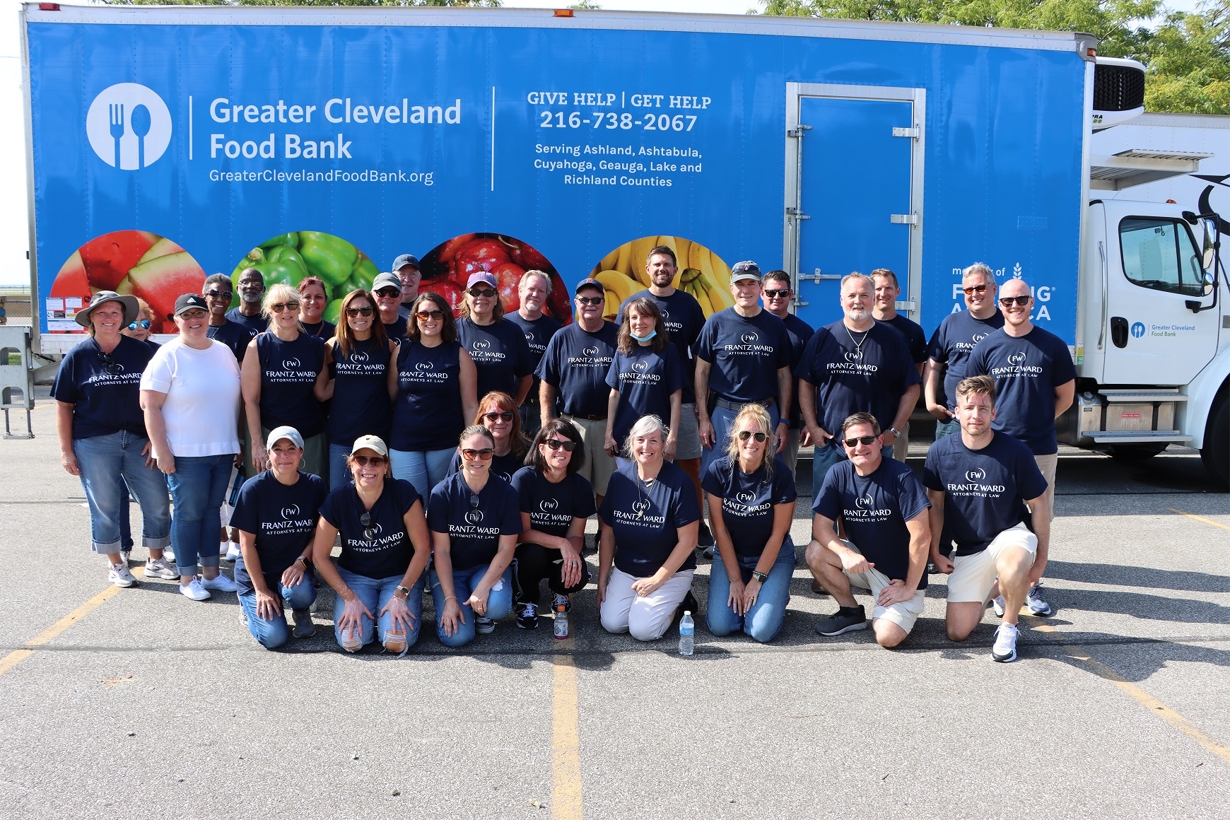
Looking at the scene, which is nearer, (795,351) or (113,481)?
(113,481)

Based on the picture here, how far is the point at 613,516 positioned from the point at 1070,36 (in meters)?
5.61

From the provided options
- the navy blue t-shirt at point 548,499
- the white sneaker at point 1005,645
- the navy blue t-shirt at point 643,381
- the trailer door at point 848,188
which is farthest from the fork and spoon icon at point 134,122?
the white sneaker at point 1005,645

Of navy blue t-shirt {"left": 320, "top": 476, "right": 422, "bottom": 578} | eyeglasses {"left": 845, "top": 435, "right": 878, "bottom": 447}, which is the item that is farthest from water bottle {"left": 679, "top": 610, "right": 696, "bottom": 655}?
navy blue t-shirt {"left": 320, "top": 476, "right": 422, "bottom": 578}

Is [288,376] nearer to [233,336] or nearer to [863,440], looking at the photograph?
[233,336]

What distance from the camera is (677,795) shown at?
3061 millimetres

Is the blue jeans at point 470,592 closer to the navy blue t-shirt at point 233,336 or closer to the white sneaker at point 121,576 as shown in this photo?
the white sneaker at point 121,576

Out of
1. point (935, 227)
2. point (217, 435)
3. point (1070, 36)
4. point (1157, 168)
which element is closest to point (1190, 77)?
point (1157, 168)

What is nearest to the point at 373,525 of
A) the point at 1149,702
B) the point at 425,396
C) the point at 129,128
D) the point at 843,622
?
the point at 425,396

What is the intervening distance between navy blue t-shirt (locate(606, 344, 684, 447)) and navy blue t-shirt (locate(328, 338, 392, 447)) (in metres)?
1.30

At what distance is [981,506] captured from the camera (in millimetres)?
4613

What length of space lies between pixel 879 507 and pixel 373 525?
2414 mm

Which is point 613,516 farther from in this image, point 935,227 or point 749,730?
point 935,227

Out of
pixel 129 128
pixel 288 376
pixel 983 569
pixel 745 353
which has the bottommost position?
pixel 983 569

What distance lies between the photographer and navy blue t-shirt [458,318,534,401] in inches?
219
